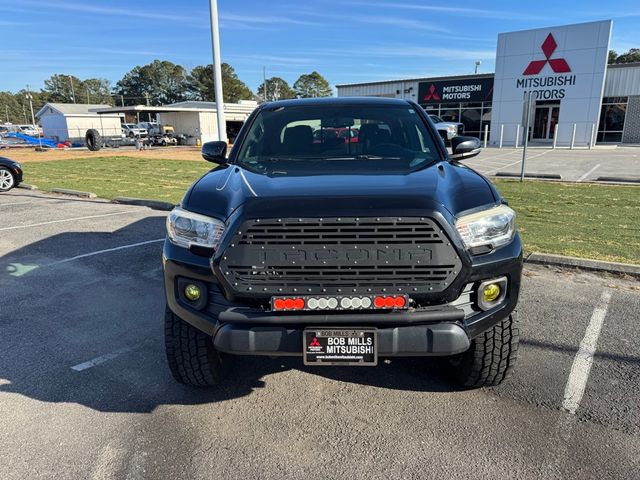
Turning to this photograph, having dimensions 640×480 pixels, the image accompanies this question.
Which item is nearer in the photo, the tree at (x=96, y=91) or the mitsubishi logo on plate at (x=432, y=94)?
the mitsubishi logo on plate at (x=432, y=94)

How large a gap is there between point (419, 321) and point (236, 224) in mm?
1060

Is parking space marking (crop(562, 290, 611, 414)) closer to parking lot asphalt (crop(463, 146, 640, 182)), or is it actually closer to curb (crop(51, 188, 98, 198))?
curb (crop(51, 188, 98, 198))

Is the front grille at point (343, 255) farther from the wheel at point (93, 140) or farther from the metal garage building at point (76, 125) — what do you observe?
the metal garage building at point (76, 125)

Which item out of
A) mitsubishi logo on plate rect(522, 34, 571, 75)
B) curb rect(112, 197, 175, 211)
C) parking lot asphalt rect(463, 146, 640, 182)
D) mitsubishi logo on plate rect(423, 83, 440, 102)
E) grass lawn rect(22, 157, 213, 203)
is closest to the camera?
curb rect(112, 197, 175, 211)

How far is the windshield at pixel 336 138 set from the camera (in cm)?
352

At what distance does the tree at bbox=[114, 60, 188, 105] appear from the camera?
378 feet

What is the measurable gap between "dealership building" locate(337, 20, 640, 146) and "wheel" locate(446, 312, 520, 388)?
28623 millimetres

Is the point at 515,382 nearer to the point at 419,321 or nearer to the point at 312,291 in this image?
the point at 419,321

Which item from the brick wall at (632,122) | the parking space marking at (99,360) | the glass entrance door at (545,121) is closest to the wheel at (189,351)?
the parking space marking at (99,360)

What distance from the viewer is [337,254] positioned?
7.98ft

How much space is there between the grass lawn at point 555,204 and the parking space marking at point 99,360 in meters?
4.91

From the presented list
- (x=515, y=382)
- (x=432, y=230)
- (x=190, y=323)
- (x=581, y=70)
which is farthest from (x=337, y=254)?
(x=581, y=70)

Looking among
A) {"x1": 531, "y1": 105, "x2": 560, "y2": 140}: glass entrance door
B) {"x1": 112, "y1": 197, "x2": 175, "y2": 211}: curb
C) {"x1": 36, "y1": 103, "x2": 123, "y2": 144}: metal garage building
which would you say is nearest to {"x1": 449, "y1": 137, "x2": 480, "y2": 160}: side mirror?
{"x1": 112, "y1": 197, "x2": 175, "y2": 211}: curb

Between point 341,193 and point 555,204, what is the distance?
8634mm
